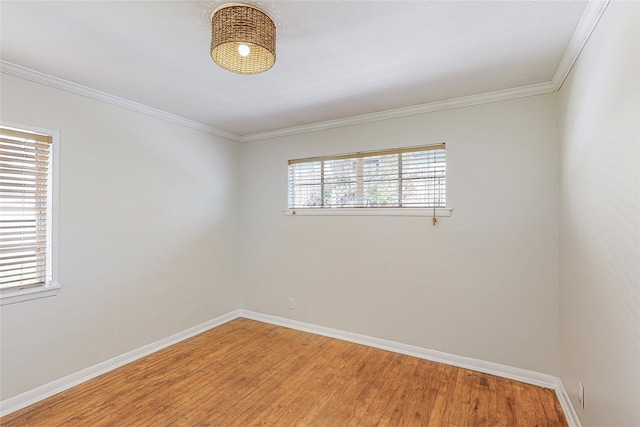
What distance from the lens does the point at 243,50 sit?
1.66 metres

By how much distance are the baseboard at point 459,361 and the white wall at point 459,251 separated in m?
0.06

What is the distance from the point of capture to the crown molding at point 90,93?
2.19 meters

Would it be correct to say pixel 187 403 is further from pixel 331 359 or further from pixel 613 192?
pixel 613 192

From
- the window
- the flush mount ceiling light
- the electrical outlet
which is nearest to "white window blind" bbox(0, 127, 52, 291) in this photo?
the window

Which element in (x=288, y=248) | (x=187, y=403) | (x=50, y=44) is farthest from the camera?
(x=288, y=248)

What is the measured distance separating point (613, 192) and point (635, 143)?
11.8 inches

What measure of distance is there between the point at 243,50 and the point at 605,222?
2.04m

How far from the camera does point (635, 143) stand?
3.95ft

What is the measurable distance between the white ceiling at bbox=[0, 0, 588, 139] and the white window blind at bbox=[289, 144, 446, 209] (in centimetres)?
57

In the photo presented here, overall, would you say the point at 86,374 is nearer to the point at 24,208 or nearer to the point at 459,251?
the point at 24,208

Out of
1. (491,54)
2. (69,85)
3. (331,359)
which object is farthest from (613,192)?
(69,85)

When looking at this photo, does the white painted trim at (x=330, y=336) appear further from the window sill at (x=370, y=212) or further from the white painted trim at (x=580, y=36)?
the white painted trim at (x=580, y=36)

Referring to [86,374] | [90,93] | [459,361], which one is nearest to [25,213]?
[90,93]

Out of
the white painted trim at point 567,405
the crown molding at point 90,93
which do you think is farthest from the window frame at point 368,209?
the white painted trim at point 567,405
